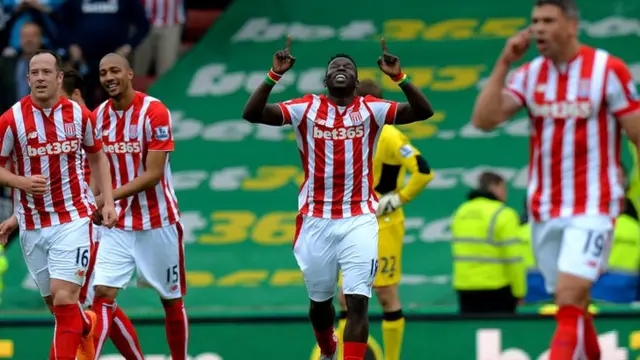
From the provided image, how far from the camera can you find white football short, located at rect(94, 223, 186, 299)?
432 inches

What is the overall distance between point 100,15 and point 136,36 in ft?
1.55

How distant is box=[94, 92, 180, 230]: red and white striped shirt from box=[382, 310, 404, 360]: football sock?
6.73 ft

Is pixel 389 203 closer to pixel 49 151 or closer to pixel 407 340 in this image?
pixel 407 340

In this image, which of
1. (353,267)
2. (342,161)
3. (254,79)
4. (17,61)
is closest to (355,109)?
(342,161)

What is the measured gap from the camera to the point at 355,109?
1051 cm

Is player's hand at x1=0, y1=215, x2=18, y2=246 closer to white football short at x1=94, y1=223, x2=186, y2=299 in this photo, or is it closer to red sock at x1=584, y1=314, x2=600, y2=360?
white football short at x1=94, y1=223, x2=186, y2=299

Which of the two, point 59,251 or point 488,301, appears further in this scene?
point 488,301

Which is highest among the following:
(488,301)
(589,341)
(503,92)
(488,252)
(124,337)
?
(503,92)

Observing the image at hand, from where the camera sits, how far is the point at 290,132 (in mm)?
18391

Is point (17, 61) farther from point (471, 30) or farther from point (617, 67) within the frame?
point (617, 67)

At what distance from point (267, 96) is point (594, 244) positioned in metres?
2.58

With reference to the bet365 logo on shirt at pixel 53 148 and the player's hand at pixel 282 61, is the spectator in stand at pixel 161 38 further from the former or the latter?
the player's hand at pixel 282 61

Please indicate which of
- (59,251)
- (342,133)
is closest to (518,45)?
(342,133)

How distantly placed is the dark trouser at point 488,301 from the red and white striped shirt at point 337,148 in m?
3.17
